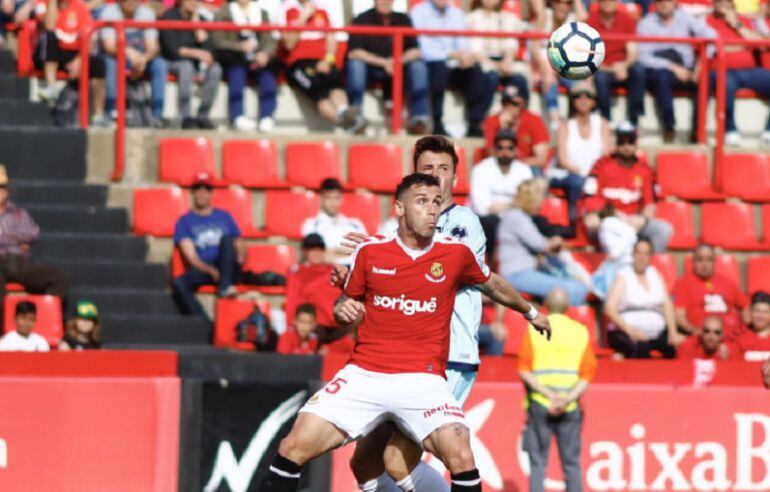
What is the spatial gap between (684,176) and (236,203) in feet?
14.6

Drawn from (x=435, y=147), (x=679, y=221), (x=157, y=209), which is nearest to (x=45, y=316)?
(x=157, y=209)

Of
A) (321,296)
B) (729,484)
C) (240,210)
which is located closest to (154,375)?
(321,296)

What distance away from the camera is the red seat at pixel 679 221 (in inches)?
631

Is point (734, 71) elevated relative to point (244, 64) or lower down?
lower down

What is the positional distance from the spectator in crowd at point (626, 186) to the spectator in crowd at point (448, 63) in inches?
62.3

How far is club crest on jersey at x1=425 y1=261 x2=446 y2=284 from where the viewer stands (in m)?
8.68

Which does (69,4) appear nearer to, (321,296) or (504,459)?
(321,296)

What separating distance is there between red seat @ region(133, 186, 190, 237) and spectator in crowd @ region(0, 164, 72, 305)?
3.79ft

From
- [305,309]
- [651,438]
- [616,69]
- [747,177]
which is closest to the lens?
[651,438]

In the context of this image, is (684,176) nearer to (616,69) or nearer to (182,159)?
(616,69)

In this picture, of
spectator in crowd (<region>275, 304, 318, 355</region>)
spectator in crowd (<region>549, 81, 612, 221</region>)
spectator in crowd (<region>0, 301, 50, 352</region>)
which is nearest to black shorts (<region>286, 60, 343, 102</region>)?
spectator in crowd (<region>549, 81, 612, 221</region>)

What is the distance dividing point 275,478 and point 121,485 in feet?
11.4

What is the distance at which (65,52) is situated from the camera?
53.1 feet

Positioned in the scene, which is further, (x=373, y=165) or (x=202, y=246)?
(x=373, y=165)
